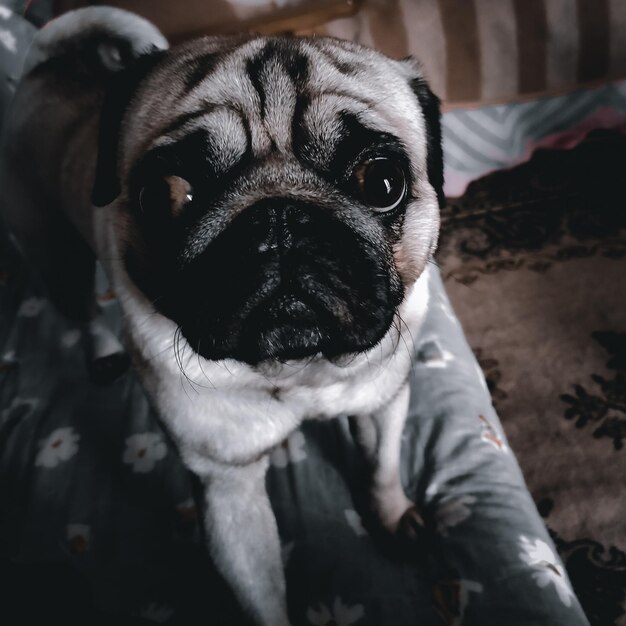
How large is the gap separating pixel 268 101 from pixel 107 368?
1.05 metres

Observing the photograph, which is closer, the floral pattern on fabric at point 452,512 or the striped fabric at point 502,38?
the floral pattern on fabric at point 452,512

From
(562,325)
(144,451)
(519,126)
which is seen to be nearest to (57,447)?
(144,451)

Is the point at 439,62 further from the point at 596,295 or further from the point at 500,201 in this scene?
the point at 596,295

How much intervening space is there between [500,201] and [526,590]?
1.72 meters

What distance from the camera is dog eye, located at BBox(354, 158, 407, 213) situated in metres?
0.87

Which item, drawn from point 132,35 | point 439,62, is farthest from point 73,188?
point 439,62

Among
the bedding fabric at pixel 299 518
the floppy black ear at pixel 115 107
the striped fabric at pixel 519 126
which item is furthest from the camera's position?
the striped fabric at pixel 519 126

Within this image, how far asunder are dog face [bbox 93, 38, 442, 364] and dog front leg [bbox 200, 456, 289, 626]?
12.5 inches

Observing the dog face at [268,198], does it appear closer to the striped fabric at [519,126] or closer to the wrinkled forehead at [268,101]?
the wrinkled forehead at [268,101]

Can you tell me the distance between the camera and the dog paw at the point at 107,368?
5.36 feet

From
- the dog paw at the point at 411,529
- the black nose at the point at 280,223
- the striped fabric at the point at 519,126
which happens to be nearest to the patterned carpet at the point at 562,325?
the striped fabric at the point at 519,126

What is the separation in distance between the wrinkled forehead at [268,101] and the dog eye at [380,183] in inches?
1.9

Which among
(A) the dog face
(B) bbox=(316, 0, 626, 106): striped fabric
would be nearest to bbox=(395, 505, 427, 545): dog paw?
(A) the dog face

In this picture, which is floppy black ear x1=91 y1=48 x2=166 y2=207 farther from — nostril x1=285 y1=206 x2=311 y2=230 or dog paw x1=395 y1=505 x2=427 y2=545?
dog paw x1=395 y1=505 x2=427 y2=545
